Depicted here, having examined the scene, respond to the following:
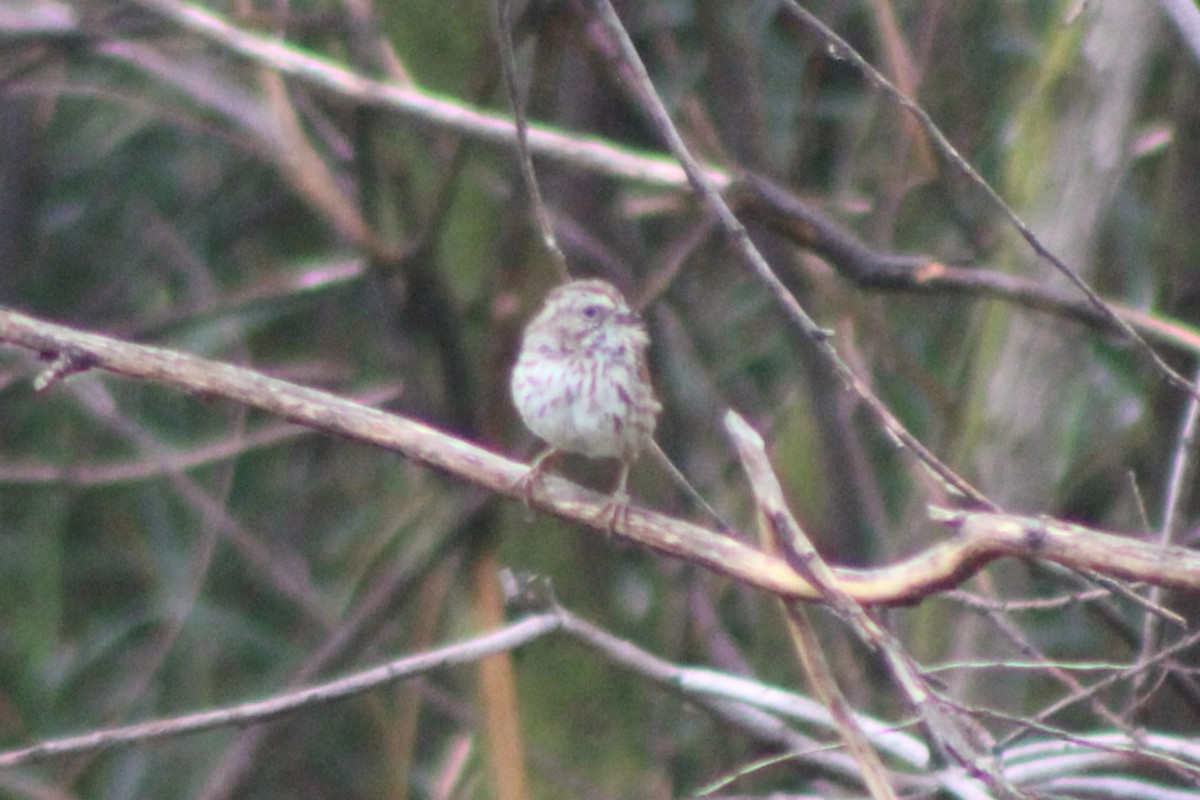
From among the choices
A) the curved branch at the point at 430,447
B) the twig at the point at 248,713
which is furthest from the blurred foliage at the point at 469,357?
the twig at the point at 248,713

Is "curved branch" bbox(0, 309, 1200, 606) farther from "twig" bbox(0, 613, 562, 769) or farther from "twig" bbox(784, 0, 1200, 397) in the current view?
"twig" bbox(784, 0, 1200, 397)

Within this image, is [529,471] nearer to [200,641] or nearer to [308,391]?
[308,391]

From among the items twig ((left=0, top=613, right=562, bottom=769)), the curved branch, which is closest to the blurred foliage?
the curved branch

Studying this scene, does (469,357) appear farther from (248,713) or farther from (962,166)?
(962,166)

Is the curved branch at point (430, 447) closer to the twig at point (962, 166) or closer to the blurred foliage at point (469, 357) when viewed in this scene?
the twig at point (962, 166)

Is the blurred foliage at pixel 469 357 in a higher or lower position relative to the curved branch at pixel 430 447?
higher

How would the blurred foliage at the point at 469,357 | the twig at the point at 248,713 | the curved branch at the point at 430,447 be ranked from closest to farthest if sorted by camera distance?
the curved branch at the point at 430,447, the twig at the point at 248,713, the blurred foliage at the point at 469,357

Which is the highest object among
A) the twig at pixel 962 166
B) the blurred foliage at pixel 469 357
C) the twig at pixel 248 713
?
the blurred foliage at pixel 469 357

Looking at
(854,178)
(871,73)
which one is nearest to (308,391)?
(871,73)

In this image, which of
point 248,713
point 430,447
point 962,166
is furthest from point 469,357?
point 962,166
